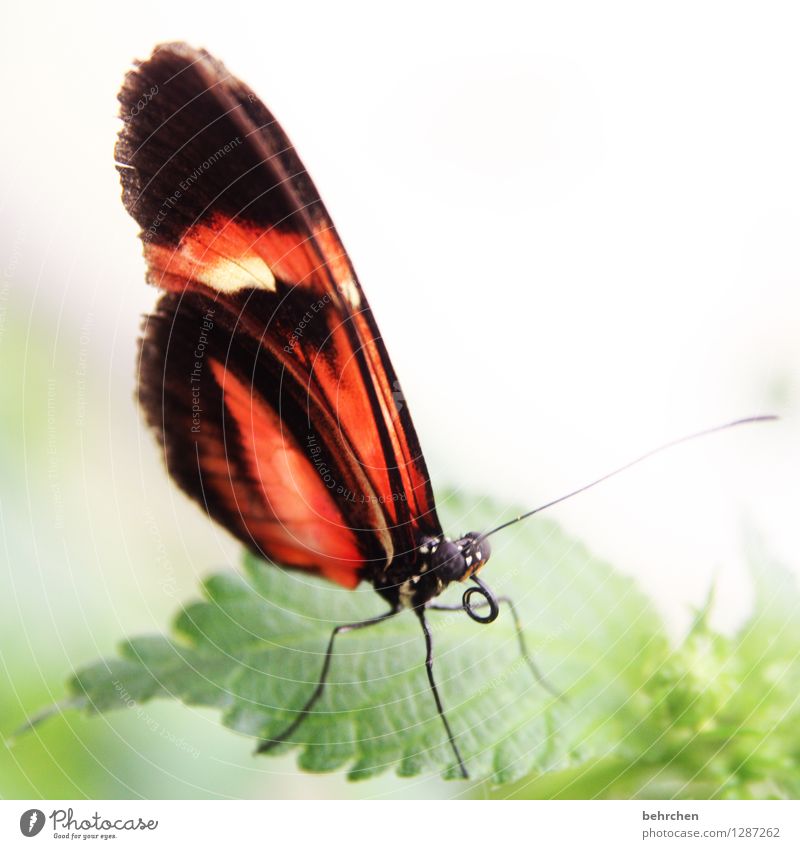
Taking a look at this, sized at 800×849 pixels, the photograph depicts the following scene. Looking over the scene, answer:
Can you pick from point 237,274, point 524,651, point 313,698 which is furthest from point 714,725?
point 237,274

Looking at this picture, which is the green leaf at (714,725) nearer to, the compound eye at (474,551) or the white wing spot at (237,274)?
the compound eye at (474,551)

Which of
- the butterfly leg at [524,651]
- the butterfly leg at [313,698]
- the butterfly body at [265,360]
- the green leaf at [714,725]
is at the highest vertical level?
the butterfly body at [265,360]

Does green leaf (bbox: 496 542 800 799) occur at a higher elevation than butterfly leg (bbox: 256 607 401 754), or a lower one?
lower

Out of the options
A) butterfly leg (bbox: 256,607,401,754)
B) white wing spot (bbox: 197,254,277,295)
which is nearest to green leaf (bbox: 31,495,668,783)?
butterfly leg (bbox: 256,607,401,754)

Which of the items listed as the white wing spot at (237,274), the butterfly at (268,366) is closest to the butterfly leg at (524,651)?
the butterfly at (268,366)

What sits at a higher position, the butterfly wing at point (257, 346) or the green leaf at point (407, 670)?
the butterfly wing at point (257, 346)

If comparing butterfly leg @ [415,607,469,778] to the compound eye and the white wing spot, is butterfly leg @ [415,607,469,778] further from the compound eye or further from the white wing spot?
the white wing spot
